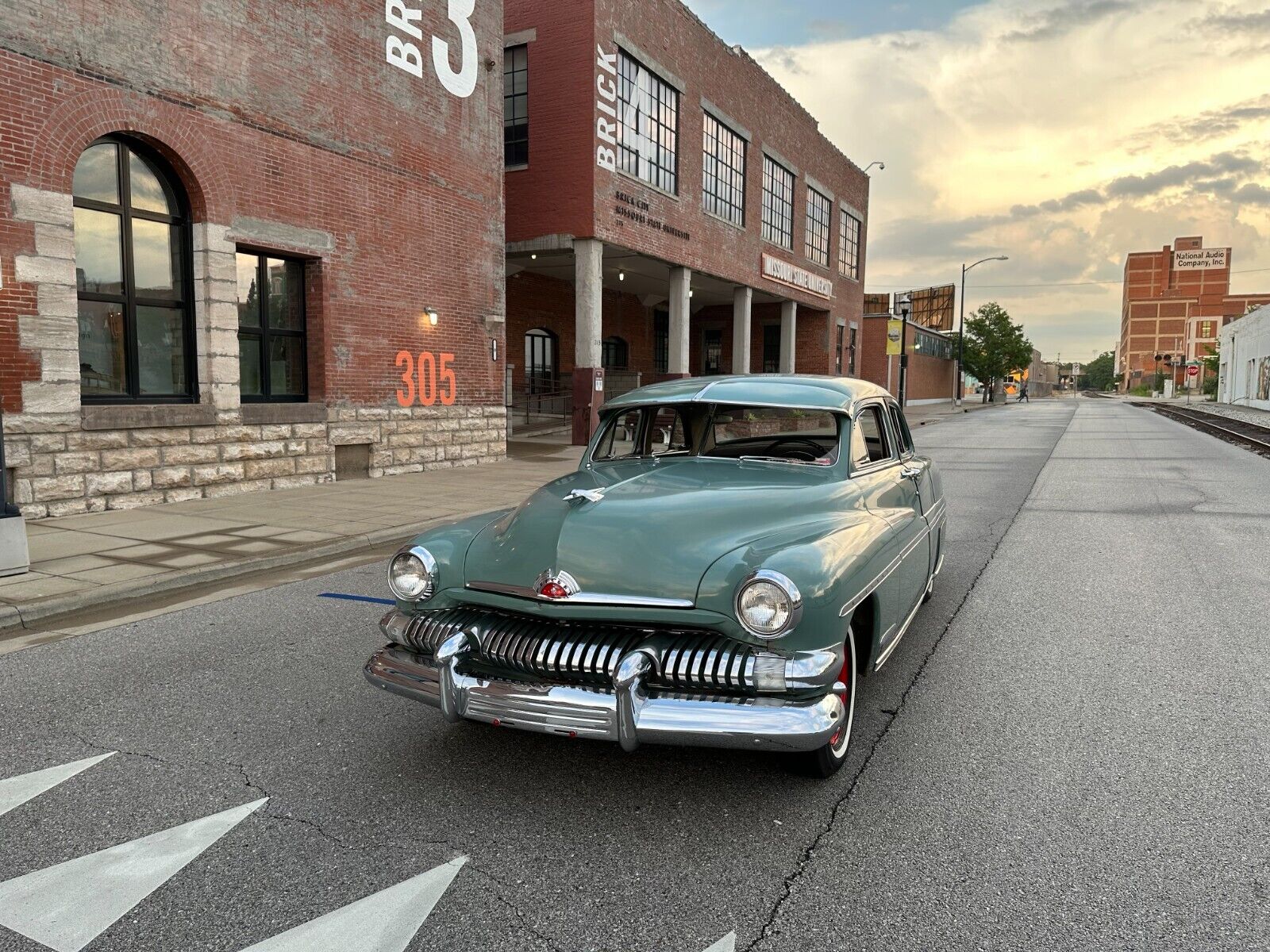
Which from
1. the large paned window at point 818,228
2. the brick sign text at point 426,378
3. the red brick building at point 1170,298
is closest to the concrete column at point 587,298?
the brick sign text at point 426,378

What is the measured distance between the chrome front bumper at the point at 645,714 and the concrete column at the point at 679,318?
21872 mm

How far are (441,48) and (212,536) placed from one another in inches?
407

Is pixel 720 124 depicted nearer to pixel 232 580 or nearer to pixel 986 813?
pixel 232 580

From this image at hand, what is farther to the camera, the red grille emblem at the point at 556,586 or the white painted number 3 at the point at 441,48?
the white painted number 3 at the point at 441,48

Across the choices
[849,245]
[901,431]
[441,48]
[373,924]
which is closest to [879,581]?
[901,431]

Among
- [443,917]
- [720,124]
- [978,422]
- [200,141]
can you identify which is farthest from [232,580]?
[978,422]

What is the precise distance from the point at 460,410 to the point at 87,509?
694cm

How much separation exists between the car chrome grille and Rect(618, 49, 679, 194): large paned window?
19.7 m

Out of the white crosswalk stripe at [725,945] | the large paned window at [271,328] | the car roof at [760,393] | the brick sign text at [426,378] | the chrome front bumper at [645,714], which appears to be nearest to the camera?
the white crosswalk stripe at [725,945]

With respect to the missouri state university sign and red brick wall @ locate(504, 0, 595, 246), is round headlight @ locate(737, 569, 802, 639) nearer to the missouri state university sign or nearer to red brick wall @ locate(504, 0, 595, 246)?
red brick wall @ locate(504, 0, 595, 246)

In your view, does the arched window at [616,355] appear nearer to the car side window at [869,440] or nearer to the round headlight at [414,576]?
the car side window at [869,440]

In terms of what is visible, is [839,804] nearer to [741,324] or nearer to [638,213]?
[638,213]

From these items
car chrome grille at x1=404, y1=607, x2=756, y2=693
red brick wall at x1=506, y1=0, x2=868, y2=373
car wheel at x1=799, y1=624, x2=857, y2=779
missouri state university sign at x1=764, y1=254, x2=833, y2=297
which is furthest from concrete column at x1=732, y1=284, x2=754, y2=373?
car chrome grille at x1=404, y1=607, x2=756, y2=693

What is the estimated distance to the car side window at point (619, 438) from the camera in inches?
196
